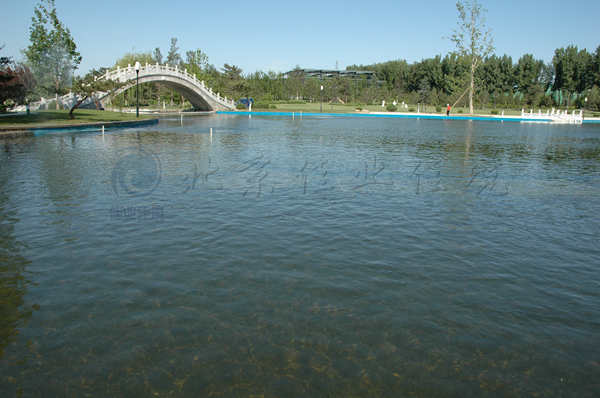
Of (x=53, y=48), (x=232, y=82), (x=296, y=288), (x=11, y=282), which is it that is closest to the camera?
(x=296, y=288)

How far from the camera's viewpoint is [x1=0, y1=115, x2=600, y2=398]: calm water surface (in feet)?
14.9

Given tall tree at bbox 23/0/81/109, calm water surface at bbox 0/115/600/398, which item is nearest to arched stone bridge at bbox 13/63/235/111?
tall tree at bbox 23/0/81/109

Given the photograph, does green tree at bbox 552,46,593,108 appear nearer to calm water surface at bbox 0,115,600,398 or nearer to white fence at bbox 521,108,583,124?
white fence at bbox 521,108,583,124

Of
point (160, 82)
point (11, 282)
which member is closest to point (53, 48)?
point (160, 82)

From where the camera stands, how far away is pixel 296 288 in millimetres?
6414

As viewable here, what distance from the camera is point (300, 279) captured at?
22.1 feet

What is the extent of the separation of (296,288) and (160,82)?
57.9m

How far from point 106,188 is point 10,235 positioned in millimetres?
4272

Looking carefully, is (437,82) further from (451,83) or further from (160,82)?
(160,82)

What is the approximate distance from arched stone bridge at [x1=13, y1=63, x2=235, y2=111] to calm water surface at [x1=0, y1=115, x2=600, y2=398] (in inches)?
1511

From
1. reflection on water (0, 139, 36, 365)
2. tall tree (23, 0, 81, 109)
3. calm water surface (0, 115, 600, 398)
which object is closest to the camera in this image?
calm water surface (0, 115, 600, 398)

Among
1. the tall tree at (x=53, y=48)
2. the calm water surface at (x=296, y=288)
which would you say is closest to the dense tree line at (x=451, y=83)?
the tall tree at (x=53, y=48)

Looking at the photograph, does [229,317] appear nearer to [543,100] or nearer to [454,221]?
[454,221]

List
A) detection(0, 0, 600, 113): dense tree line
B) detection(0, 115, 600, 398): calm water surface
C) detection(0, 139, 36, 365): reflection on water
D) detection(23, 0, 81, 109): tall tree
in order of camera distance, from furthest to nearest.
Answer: detection(0, 0, 600, 113): dense tree line
detection(23, 0, 81, 109): tall tree
detection(0, 139, 36, 365): reflection on water
detection(0, 115, 600, 398): calm water surface
